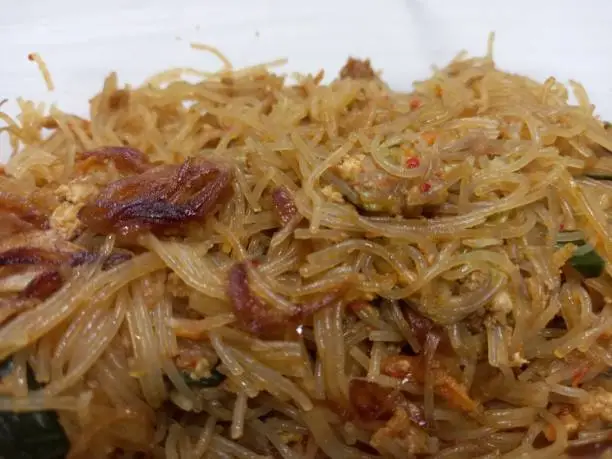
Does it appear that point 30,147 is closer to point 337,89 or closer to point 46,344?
point 46,344

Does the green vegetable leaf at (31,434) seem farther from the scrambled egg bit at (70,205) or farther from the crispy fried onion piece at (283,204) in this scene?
the crispy fried onion piece at (283,204)

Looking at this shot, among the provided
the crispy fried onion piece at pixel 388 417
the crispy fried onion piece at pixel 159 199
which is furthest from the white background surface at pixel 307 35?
the crispy fried onion piece at pixel 388 417

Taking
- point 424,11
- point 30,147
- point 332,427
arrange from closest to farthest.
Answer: point 332,427, point 30,147, point 424,11

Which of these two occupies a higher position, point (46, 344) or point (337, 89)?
Answer: point (337, 89)

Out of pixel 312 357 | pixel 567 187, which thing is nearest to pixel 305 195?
pixel 312 357

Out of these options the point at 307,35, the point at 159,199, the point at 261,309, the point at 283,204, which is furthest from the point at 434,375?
the point at 307,35

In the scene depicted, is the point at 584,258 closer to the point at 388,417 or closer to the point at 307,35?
the point at 388,417

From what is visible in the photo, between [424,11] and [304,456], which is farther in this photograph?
[424,11]
